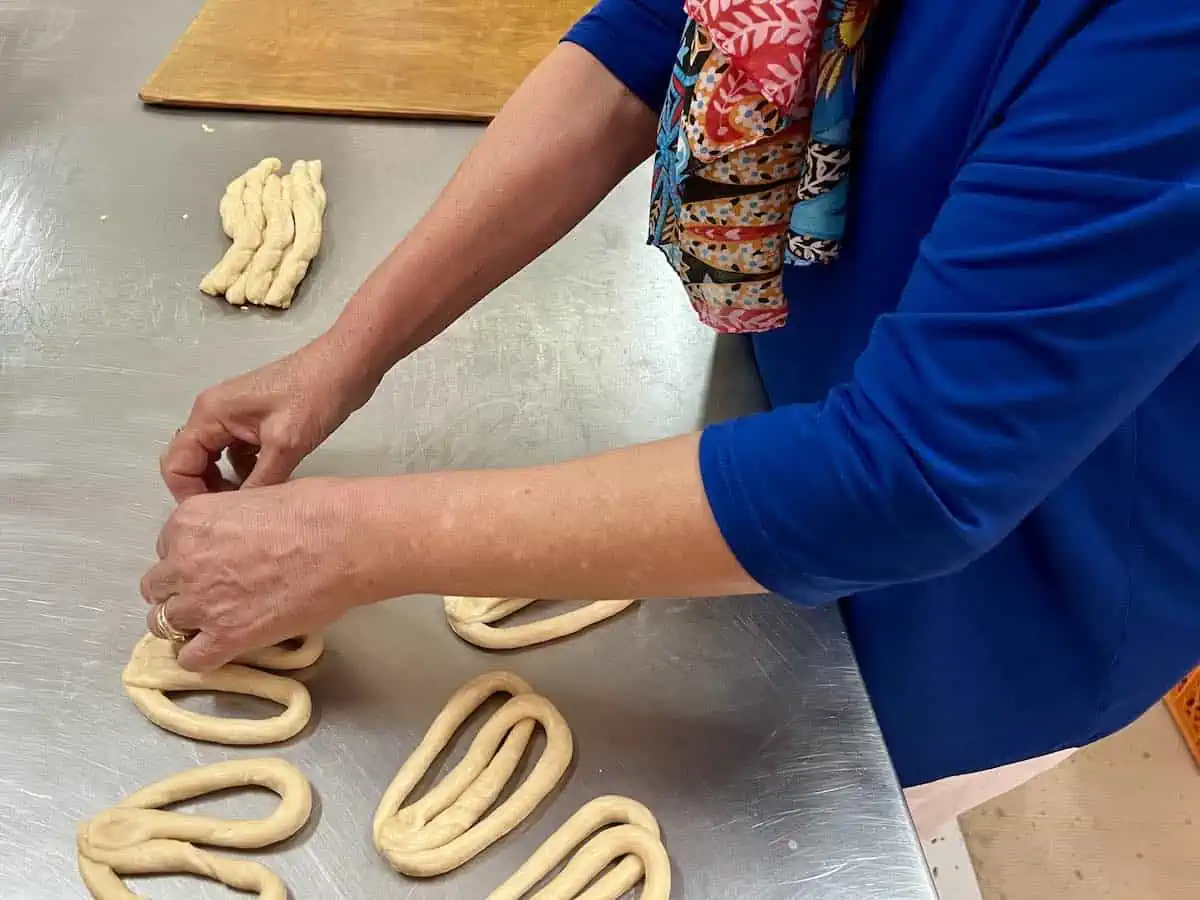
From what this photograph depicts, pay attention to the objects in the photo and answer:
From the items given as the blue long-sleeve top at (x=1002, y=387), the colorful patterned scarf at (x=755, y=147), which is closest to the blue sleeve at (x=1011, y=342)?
the blue long-sleeve top at (x=1002, y=387)

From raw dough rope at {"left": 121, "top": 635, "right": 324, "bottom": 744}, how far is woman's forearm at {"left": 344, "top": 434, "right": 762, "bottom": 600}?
137 mm

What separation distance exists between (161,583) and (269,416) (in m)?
0.16

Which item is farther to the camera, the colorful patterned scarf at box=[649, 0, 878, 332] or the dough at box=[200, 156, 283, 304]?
the dough at box=[200, 156, 283, 304]

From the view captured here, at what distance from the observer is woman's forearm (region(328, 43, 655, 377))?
2.55ft

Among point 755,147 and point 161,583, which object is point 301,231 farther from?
point 755,147

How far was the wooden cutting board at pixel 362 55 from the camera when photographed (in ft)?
4.04

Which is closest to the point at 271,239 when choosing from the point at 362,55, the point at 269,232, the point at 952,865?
the point at 269,232

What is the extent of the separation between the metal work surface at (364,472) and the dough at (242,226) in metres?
0.03

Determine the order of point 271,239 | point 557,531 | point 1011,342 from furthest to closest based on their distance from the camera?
point 271,239 → point 557,531 → point 1011,342

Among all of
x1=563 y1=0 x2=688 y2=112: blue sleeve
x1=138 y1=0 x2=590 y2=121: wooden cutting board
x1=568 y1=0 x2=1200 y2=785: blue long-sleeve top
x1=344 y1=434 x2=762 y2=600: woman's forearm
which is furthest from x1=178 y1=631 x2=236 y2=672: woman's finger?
x1=138 y1=0 x2=590 y2=121: wooden cutting board

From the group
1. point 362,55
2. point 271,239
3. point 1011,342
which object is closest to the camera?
point 1011,342

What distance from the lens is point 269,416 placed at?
77 cm

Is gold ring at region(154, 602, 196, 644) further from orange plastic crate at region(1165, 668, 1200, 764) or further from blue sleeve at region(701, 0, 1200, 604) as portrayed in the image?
orange plastic crate at region(1165, 668, 1200, 764)

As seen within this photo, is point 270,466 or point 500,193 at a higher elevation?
point 500,193
